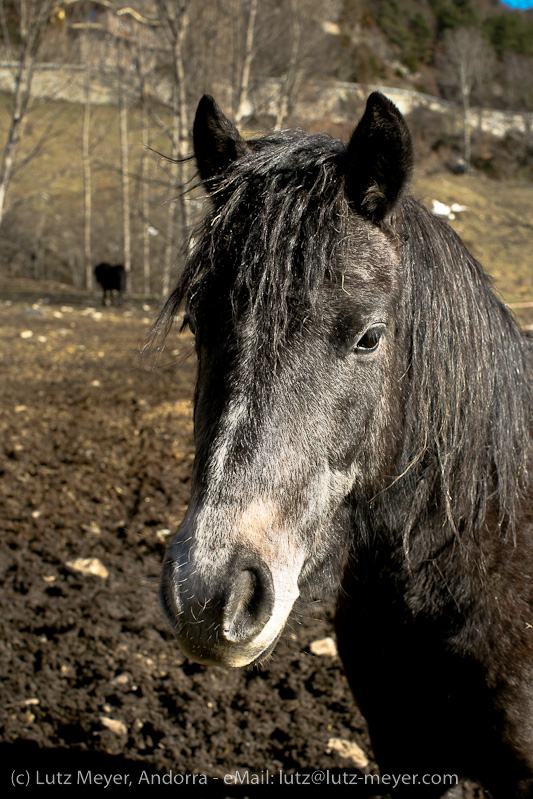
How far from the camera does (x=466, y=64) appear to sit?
49844mm

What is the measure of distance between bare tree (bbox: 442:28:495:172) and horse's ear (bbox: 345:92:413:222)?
51277mm

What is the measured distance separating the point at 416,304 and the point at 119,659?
9.29ft

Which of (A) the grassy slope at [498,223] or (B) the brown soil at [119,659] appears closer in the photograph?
(B) the brown soil at [119,659]

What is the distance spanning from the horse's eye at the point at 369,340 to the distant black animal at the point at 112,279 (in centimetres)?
1732

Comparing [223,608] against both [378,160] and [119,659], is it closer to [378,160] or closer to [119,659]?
[378,160]

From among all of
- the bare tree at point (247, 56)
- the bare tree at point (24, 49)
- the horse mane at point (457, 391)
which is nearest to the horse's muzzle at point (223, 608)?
the horse mane at point (457, 391)

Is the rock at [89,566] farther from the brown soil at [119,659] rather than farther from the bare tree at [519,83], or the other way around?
the bare tree at [519,83]

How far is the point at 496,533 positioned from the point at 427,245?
1.03 meters

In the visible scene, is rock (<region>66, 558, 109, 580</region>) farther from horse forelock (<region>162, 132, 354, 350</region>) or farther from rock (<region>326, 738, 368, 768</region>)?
horse forelock (<region>162, 132, 354, 350</region>)

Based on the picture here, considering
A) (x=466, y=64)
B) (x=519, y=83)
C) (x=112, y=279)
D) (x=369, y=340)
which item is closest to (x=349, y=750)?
(x=369, y=340)

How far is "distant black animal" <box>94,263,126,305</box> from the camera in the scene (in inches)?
696

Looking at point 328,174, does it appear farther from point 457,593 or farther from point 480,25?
point 480,25

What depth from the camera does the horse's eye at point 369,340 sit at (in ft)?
5.24

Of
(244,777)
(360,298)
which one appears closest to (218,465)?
(360,298)
